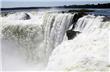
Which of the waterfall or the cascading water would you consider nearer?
the waterfall

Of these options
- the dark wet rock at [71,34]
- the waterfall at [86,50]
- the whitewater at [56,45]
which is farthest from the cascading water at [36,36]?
the waterfall at [86,50]

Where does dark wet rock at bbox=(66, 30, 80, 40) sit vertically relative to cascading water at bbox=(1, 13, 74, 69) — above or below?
above

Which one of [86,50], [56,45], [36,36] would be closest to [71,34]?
[56,45]

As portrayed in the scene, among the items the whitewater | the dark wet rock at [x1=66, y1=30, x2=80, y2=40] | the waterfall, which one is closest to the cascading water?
the whitewater

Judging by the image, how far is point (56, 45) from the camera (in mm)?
20547

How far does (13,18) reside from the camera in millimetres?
32219

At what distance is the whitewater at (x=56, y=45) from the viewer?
13.7m

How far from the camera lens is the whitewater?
13.7 m

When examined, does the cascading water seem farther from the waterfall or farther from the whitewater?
the waterfall

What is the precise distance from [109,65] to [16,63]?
11895 millimetres

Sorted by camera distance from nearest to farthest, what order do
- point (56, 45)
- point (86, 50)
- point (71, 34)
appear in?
point (86, 50)
point (71, 34)
point (56, 45)

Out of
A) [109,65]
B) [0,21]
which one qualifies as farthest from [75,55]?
[0,21]

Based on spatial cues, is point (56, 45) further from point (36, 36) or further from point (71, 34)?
point (36, 36)

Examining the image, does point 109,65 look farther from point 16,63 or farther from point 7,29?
point 7,29
